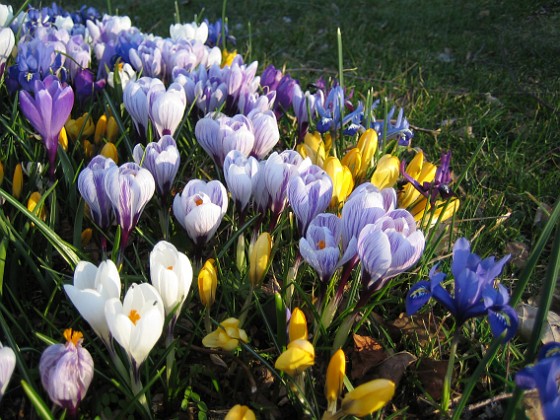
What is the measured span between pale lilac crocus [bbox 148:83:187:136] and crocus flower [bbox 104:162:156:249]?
1.25 feet

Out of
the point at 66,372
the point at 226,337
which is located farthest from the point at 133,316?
the point at 226,337

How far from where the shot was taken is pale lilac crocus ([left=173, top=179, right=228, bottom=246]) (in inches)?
46.1

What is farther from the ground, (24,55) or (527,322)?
(24,55)

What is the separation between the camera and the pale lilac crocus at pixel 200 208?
1.17 m

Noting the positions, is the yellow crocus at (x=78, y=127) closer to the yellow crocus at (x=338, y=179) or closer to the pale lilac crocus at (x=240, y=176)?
the pale lilac crocus at (x=240, y=176)

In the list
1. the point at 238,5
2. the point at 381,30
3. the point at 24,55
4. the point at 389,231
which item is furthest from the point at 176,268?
the point at 238,5

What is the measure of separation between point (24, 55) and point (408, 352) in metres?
1.67

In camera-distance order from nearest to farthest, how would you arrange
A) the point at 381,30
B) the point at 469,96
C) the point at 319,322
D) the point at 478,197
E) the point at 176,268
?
the point at 176,268 → the point at 319,322 → the point at 478,197 → the point at 469,96 → the point at 381,30

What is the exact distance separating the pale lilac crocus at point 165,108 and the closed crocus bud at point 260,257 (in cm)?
56

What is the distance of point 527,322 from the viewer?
1.41m

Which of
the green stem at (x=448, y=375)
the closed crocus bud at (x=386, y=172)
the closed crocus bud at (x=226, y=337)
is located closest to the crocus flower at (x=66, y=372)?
the closed crocus bud at (x=226, y=337)

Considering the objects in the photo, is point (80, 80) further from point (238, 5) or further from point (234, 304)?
point (238, 5)

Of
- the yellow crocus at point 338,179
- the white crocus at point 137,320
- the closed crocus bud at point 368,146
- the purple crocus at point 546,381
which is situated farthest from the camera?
the closed crocus bud at point 368,146

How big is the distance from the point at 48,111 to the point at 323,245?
2.80 ft
